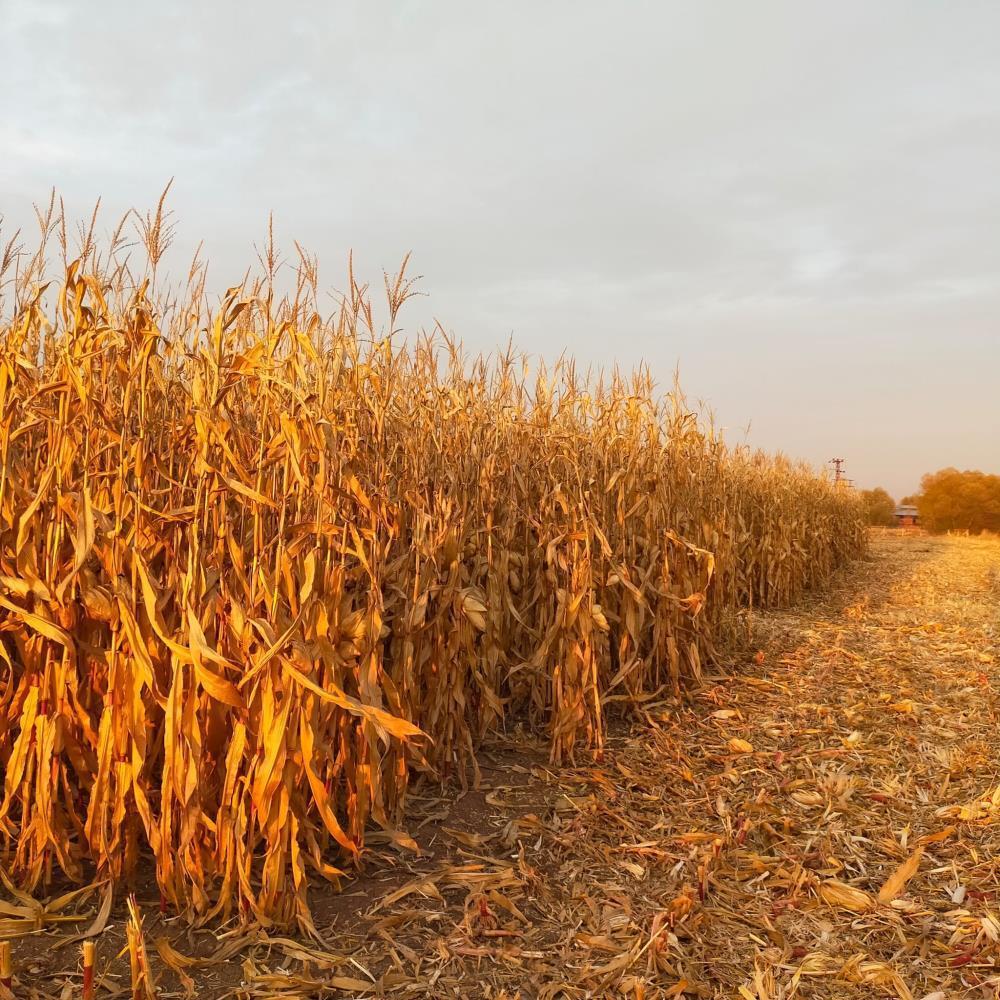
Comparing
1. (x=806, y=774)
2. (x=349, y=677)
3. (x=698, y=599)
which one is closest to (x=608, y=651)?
(x=698, y=599)

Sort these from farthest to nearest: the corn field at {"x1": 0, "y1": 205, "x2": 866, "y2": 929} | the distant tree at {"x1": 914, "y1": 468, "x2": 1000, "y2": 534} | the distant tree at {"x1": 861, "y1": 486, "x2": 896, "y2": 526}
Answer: the distant tree at {"x1": 861, "y1": 486, "x2": 896, "y2": 526} → the distant tree at {"x1": 914, "y1": 468, "x2": 1000, "y2": 534} → the corn field at {"x1": 0, "y1": 205, "x2": 866, "y2": 929}

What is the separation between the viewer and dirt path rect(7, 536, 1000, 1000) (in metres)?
2.29

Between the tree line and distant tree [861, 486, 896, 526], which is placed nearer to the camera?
the tree line

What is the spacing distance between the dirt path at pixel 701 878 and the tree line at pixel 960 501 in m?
28.7

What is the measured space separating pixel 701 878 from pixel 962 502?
32.2m

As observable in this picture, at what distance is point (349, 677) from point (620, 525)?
2336 millimetres

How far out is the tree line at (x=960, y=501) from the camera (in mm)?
30106

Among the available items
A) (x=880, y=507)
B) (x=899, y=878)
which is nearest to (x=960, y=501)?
(x=880, y=507)

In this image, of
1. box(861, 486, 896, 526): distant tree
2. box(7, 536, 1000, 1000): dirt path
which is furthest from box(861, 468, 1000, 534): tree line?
box(7, 536, 1000, 1000): dirt path

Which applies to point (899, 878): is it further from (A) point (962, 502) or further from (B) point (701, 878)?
(A) point (962, 502)

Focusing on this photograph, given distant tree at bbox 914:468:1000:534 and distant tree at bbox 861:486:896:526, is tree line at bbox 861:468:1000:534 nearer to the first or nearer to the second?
distant tree at bbox 914:468:1000:534

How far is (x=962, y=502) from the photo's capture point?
30391 millimetres

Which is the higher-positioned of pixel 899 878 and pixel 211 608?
pixel 211 608

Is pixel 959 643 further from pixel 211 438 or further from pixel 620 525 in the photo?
pixel 211 438
